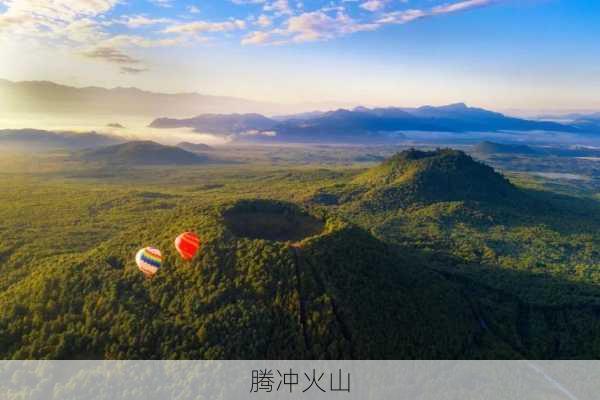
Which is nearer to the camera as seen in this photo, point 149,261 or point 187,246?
point 149,261

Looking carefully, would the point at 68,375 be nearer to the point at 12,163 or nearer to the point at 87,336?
the point at 87,336

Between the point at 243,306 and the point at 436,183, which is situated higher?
the point at 436,183

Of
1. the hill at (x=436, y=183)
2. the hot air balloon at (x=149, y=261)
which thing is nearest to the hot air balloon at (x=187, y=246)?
the hot air balloon at (x=149, y=261)

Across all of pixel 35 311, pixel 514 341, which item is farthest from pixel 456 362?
pixel 35 311

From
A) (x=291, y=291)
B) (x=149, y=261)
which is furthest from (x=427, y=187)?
(x=149, y=261)

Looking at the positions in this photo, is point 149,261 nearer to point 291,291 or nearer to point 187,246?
point 187,246

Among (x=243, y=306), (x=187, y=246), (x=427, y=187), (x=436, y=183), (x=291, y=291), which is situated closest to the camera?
(x=243, y=306)

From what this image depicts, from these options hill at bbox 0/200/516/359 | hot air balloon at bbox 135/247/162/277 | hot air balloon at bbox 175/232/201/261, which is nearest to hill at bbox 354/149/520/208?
hill at bbox 0/200/516/359
